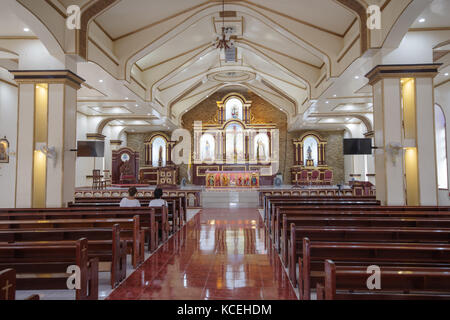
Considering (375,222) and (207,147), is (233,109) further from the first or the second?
(375,222)

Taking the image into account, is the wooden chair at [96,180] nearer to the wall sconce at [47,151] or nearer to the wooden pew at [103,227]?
the wall sconce at [47,151]

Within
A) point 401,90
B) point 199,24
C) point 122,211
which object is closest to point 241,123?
point 199,24

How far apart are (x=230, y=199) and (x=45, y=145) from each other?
6964 millimetres

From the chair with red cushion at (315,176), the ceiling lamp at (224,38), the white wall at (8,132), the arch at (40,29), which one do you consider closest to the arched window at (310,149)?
the chair with red cushion at (315,176)

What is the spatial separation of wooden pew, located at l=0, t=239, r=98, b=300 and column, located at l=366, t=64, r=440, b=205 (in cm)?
601

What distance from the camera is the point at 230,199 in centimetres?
1205

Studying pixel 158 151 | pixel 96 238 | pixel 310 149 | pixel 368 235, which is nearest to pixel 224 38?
pixel 96 238

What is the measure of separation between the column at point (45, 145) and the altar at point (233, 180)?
7.80 metres

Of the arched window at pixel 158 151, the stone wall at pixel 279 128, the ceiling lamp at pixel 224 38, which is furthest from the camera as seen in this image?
the arched window at pixel 158 151

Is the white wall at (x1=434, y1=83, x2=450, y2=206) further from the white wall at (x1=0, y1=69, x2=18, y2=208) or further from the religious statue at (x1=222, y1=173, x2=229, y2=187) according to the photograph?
the white wall at (x1=0, y1=69, x2=18, y2=208)

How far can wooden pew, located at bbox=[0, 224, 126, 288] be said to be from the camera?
3312 millimetres

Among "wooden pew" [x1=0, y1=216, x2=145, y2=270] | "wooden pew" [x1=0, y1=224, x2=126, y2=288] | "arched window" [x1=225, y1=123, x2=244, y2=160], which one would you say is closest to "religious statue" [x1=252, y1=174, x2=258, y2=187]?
"arched window" [x1=225, y1=123, x2=244, y2=160]

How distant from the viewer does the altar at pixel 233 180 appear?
14.1 meters
